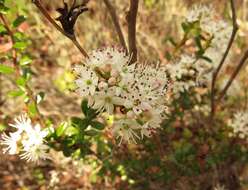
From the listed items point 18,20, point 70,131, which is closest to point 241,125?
point 70,131

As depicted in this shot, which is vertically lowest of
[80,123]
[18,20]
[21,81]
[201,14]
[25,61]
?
[80,123]

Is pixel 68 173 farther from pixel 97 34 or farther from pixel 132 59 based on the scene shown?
pixel 132 59

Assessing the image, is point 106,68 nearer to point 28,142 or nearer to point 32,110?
point 28,142

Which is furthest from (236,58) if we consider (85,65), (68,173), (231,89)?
(85,65)

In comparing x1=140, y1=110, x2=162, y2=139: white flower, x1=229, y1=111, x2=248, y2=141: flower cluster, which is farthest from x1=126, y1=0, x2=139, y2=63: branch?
x1=229, y1=111, x2=248, y2=141: flower cluster

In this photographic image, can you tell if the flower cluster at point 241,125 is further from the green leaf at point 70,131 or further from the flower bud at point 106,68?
the flower bud at point 106,68

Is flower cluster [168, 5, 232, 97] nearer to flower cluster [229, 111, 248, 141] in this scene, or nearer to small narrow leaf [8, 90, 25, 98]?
flower cluster [229, 111, 248, 141]
